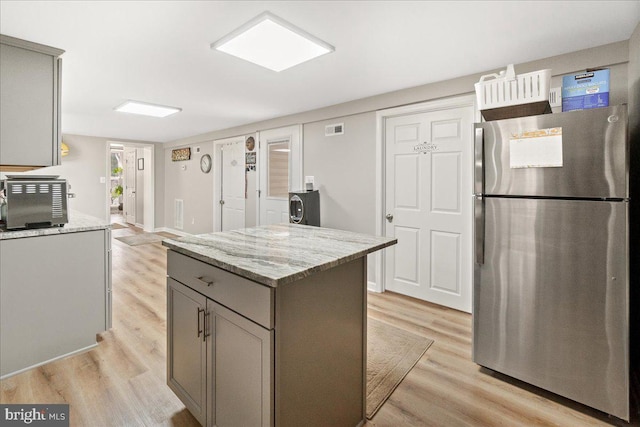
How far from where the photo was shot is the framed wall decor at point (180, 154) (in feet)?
22.8

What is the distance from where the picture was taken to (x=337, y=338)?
1.47m

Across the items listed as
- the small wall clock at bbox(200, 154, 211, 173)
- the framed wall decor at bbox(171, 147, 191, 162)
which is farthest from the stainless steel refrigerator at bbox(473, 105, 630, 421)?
the framed wall decor at bbox(171, 147, 191, 162)

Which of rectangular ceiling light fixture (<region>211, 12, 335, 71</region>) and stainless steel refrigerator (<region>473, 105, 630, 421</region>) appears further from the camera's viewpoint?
rectangular ceiling light fixture (<region>211, 12, 335, 71</region>)

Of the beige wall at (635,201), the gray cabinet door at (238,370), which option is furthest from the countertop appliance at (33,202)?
the beige wall at (635,201)

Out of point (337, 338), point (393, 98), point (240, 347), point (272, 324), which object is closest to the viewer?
point (272, 324)

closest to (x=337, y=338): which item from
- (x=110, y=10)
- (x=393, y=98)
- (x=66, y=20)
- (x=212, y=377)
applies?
(x=212, y=377)

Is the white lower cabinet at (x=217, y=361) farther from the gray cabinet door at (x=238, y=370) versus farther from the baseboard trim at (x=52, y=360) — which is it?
the baseboard trim at (x=52, y=360)

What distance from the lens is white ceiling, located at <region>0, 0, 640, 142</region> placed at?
1853 millimetres

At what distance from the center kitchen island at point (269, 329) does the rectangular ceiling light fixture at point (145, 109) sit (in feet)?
10.1

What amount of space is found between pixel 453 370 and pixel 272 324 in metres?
1.61

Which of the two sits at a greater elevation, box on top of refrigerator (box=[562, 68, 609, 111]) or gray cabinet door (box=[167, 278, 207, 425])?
box on top of refrigerator (box=[562, 68, 609, 111])

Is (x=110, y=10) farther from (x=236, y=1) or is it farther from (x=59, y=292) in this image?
(x=59, y=292)

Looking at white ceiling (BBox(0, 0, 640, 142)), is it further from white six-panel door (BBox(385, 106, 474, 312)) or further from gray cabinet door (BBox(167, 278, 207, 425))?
gray cabinet door (BBox(167, 278, 207, 425))

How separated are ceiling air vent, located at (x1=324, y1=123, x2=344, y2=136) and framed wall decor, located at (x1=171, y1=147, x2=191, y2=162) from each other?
158 inches
